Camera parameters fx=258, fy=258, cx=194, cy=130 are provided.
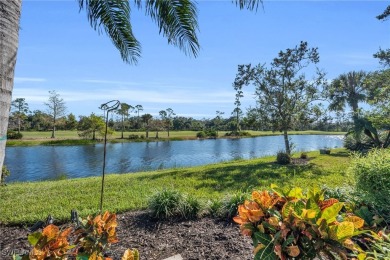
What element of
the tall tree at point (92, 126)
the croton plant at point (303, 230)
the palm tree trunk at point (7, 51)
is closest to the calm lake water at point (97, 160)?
the croton plant at point (303, 230)

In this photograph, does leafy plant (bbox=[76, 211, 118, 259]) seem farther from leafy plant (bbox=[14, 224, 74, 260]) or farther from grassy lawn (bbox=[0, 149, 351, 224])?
grassy lawn (bbox=[0, 149, 351, 224])

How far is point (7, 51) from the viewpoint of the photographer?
53.2 inches

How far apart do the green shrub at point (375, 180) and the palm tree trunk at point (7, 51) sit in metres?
3.54

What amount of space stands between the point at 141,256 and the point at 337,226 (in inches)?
93.1

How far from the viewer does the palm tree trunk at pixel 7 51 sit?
4.37 feet

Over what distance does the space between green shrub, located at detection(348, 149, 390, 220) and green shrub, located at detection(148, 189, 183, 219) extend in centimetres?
260

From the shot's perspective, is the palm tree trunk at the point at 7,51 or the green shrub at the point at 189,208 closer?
the palm tree trunk at the point at 7,51

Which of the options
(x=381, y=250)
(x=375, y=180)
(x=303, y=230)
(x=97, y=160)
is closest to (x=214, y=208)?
(x=375, y=180)

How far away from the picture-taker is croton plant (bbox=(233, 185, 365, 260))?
4.43 feet

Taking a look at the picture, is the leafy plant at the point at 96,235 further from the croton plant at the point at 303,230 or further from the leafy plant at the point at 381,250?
the leafy plant at the point at 381,250

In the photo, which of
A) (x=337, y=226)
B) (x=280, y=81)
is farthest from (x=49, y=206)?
(x=280, y=81)

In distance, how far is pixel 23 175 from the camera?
15.3 meters

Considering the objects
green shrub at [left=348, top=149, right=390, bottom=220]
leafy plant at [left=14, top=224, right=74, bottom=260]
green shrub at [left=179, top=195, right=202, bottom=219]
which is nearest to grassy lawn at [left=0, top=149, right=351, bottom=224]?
green shrub at [left=179, top=195, right=202, bottom=219]

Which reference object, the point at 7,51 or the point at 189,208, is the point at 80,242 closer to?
the point at 7,51
